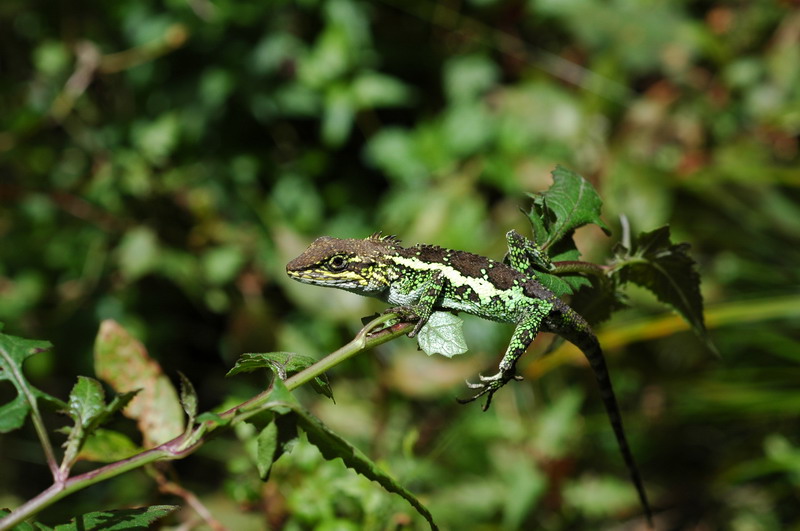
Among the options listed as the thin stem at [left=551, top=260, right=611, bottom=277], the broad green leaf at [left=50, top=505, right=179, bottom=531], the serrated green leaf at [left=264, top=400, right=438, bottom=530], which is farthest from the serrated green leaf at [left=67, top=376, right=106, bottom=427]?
the thin stem at [left=551, top=260, right=611, bottom=277]

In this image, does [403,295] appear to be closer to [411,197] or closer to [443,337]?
[443,337]

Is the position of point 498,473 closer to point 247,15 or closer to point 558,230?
point 558,230

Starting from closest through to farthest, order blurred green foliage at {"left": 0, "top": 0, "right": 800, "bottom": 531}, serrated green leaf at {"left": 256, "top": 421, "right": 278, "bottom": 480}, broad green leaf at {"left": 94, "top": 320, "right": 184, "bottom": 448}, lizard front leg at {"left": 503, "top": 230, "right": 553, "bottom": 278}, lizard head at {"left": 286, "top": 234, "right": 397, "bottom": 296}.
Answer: serrated green leaf at {"left": 256, "top": 421, "right": 278, "bottom": 480} < lizard front leg at {"left": 503, "top": 230, "right": 553, "bottom": 278} < broad green leaf at {"left": 94, "top": 320, "right": 184, "bottom": 448} < lizard head at {"left": 286, "top": 234, "right": 397, "bottom": 296} < blurred green foliage at {"left": 0, "top": 0, "right": 800, "bottom": 531}

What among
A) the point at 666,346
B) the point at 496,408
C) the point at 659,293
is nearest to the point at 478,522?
the point at 496,408

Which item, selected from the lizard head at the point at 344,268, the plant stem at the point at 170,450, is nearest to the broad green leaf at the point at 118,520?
the plant stem at the point at 170,450

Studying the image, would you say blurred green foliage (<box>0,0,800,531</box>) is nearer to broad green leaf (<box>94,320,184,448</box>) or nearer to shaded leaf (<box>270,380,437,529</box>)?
broad green leaf (<box>94,320,184,448</box>)

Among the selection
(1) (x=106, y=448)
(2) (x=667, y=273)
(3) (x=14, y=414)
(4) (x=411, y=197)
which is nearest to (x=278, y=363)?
(3) (x=14, y=414)
